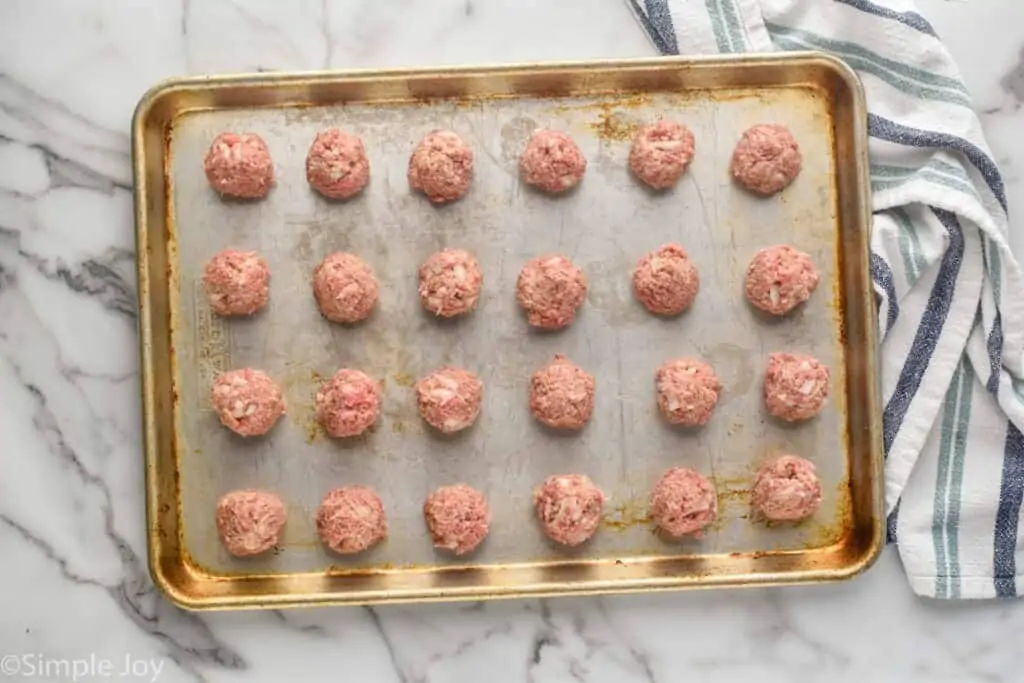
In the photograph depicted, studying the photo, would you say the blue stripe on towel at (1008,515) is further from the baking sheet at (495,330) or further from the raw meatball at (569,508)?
the raw meatball at (569,508)

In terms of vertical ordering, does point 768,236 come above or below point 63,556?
above

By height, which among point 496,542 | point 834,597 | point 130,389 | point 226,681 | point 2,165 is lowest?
point 226,681

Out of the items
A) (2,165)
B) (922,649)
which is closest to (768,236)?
(922,649)

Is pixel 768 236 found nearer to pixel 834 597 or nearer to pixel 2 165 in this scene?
pixel 834 597

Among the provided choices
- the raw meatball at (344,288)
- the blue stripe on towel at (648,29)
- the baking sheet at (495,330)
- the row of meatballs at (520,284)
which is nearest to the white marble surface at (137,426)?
the blue stripe on towel at (648,29)

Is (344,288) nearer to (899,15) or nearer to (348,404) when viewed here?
(348,404)

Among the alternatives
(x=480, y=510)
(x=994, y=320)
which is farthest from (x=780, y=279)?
(x=480, y=510)

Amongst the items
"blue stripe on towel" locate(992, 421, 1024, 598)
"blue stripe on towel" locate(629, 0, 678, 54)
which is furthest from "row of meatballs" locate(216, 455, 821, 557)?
"blue stripe on towel" locate(629, 0, 678, 54)
